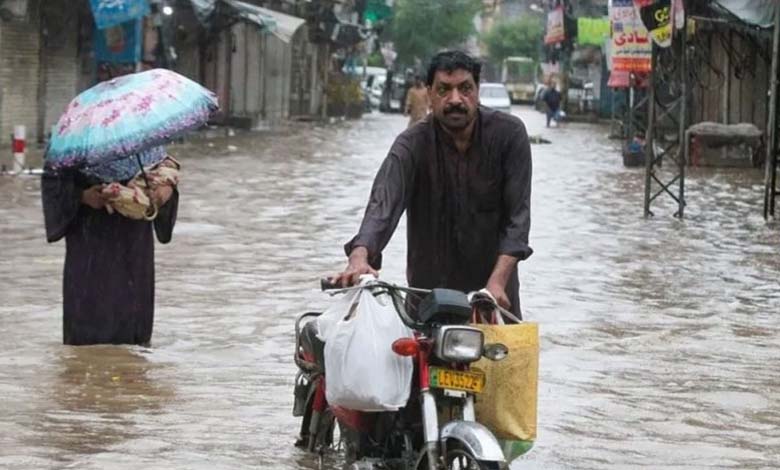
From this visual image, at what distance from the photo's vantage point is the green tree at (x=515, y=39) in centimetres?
11412

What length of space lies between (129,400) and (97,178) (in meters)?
1.21

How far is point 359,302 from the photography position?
5.79 metres

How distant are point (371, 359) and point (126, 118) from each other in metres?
3.71

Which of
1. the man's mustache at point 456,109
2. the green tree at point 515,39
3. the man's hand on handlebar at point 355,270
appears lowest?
the man's hand on handlebar at point 355,270

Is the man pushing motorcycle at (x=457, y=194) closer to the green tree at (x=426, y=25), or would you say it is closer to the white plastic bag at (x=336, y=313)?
the white plastic bag at (x=336, y=313)

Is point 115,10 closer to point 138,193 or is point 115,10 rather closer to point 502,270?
point 138,193

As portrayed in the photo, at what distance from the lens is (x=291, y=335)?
1111 centimetres

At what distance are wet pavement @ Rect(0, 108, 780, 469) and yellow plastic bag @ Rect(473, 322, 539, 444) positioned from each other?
147 centimetres

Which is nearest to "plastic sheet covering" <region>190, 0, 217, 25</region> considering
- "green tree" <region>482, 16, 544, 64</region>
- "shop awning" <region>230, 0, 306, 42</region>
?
"shop awning" <region>230, 0, 306, 42</region>

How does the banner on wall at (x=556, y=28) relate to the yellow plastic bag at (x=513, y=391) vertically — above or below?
above

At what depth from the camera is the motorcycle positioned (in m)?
5.54

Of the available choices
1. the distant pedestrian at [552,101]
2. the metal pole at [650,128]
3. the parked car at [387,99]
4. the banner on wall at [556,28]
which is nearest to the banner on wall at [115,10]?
the metal pole at [650,128]

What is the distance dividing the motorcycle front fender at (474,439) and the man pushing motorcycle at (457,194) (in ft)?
1.93

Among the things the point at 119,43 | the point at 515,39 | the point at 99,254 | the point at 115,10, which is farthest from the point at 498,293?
the point at 515,39
